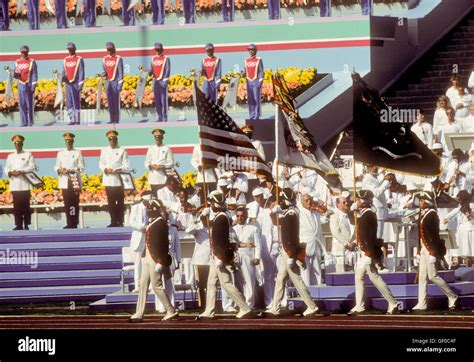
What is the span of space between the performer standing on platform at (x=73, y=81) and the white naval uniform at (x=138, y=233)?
3.33 meters

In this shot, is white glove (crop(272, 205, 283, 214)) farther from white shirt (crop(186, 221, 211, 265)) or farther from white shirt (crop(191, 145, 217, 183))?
white shirt (crop(191, 145, 217, 183))

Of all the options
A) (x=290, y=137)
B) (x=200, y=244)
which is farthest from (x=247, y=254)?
(x=290, y=137)

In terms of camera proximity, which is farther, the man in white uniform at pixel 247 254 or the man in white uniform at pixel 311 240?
the man in white uniform at pixel 311 240

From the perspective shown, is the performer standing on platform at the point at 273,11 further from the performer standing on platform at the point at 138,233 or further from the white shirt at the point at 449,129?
the performer standing on platform at the point at 138,233

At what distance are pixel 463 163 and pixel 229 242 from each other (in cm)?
367

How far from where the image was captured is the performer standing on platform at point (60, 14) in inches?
1422

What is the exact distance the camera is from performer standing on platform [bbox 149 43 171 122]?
1377 inches

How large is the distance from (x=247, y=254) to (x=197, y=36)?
14.6 ft

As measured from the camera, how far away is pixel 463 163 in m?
33.1

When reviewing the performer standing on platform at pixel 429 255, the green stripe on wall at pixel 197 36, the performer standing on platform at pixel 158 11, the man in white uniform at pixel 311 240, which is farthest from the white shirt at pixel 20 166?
the performer standing on platform at pixel 429 255

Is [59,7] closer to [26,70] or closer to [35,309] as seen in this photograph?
[26,70]

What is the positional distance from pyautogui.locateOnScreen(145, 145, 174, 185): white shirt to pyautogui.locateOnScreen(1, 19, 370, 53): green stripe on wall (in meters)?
1.71

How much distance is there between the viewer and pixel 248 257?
105ft
